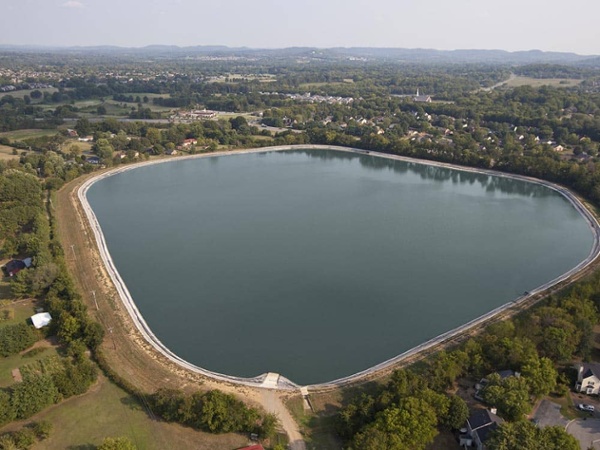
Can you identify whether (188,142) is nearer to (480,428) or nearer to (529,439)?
(480,428)

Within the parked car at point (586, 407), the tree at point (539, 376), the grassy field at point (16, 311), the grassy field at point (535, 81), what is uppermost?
the grassy field at point (535, 81)

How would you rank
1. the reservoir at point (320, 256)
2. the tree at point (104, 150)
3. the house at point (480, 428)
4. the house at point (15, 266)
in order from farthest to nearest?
the tree at point (104, 150) < the house at point (15, 266) < the reservoir at point (320, 256) < the house at point (480, 428)

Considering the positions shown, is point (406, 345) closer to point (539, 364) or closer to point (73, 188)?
point (539, 364)

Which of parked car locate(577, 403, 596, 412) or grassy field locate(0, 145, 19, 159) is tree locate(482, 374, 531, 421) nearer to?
parked car locate(577, 403, 596, 412)

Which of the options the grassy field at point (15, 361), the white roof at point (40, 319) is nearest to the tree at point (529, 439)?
the grassy field at point (15, 361)

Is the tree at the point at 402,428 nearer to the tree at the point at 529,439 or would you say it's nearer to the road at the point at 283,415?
the tree at the point at 529,439

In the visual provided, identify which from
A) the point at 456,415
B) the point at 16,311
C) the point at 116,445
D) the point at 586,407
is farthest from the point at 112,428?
the point at 586,407
